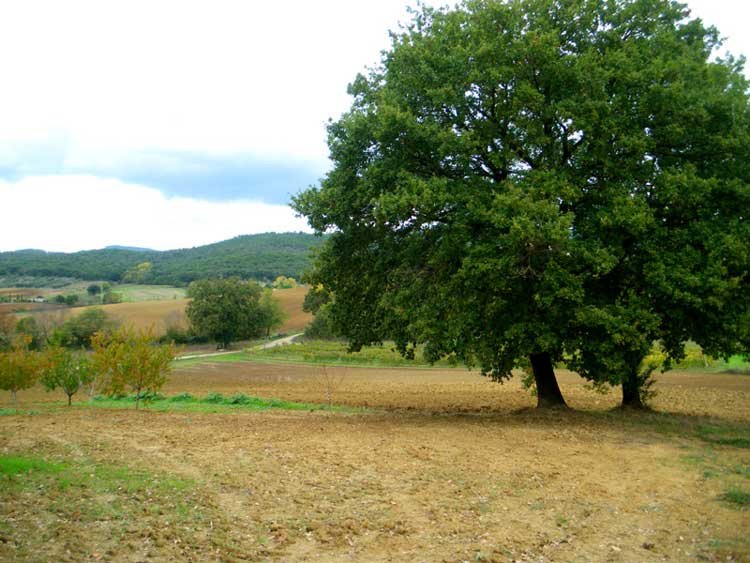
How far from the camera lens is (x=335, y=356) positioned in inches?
2436

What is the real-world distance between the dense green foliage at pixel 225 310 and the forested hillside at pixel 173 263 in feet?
163

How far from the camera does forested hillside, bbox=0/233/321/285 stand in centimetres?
13212

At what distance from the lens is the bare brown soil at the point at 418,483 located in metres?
7.01

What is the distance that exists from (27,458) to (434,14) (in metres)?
15.5

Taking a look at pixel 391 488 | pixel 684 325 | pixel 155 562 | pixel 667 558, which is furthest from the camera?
pixel 684 325

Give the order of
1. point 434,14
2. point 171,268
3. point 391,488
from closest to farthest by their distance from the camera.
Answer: point 391,488 < point 434,14 < point 171,268

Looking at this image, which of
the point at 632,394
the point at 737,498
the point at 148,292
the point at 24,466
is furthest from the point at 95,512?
the point at 148,292

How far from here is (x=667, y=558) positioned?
6.91 meters

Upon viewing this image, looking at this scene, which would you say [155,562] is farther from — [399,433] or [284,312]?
[284,312]

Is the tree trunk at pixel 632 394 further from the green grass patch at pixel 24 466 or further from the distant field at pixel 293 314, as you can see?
the distant field at pixel 293 314

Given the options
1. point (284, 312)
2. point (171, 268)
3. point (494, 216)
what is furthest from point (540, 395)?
point (171, 268)

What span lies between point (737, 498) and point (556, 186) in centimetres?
784

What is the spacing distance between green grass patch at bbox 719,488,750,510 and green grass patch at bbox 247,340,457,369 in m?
42.0

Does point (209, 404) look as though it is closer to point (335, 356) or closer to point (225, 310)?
point (335, 356)
